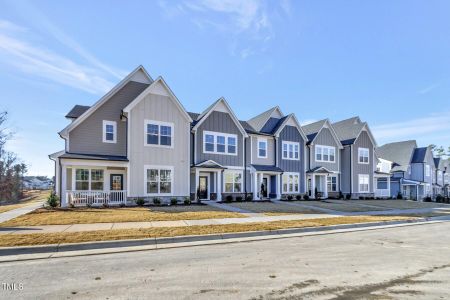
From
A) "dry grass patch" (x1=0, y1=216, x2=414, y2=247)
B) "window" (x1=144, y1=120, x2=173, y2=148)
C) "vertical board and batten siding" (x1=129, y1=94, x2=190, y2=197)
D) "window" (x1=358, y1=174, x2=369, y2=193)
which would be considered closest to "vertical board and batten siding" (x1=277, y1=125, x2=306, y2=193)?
"window" (x1=358, y1=174, x2=369, y2=193)

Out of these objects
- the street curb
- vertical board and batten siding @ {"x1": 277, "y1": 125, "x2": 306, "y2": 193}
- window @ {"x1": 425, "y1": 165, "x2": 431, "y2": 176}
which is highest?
vertical board and batten siding @ {"x1": 277, "y1": 125, "x2": 306, "y2": 193}

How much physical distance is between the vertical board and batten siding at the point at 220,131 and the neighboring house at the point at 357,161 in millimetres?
14628

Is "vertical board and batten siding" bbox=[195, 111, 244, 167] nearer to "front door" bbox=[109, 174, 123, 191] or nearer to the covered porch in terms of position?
the covered porch

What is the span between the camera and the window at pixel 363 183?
33531 millimetres

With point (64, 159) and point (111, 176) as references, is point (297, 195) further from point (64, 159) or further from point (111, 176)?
point (64, 159)

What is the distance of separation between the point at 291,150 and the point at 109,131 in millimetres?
17487

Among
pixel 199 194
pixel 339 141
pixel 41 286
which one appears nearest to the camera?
pixel 41 286

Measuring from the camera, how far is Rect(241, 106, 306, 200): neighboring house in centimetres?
2641

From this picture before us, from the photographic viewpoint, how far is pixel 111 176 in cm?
2058

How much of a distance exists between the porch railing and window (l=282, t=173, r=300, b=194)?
50.8 ft

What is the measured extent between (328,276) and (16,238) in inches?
333

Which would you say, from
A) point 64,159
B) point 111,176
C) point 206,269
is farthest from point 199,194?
point 206,269

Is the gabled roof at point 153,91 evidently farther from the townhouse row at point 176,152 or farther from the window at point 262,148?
the window at point 262,148

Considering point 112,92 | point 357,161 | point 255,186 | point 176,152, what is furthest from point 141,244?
point 357,161
